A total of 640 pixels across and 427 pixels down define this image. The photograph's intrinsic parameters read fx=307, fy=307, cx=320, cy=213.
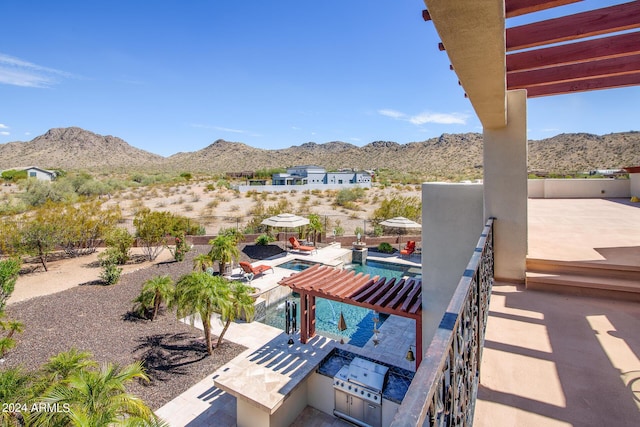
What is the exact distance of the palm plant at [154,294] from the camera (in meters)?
9.37

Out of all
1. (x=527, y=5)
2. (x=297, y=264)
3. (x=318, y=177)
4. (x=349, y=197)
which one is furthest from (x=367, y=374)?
(x=318, y=177)

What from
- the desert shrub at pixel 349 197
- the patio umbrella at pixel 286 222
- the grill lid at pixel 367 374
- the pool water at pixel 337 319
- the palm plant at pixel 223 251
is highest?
the desert shrub at pixel 349 197

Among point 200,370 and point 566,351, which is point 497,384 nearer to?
point 566,351

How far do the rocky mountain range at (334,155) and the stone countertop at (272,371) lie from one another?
42770mm

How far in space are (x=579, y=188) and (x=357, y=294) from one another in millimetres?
12834

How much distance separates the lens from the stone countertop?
5914 millimetres

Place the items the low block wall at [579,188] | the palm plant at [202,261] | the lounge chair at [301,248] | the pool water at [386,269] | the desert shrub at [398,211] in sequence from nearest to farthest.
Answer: the palm plant at [202,261], the low block wall at [579,188], the pool water at [386,269], the lounge chair at [301,248], the desert shrub at [398,211]

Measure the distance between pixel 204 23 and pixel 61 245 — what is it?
17.1m

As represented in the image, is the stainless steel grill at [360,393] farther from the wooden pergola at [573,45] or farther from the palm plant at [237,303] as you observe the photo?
the wooden pergola at [573,45]

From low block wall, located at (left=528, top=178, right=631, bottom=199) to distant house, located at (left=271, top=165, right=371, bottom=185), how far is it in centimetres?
3384

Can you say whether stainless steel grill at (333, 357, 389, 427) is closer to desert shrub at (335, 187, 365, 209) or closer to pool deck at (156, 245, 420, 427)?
pool deck at (156, 245, 420, 427)

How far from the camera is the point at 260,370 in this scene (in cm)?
673

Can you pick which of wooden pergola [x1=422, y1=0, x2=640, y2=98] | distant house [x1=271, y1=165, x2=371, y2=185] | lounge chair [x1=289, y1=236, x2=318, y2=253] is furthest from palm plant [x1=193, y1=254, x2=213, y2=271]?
distant house [x1=271, y1=165, x2=371, y2=185]

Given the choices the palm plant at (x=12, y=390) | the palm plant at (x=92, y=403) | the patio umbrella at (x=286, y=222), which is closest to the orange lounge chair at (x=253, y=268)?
the patio umbrella at (x=286, y=222)
